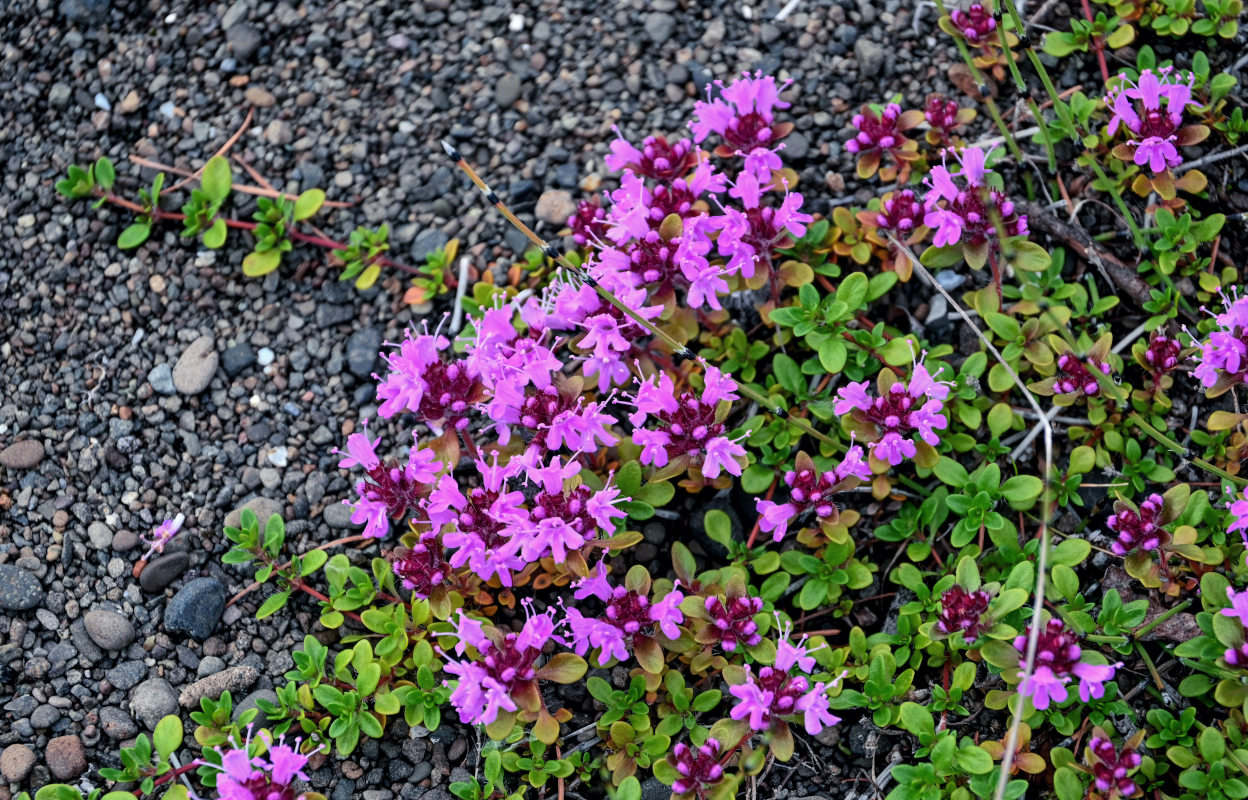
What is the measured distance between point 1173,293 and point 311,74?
3.96 m

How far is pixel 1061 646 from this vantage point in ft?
10.1

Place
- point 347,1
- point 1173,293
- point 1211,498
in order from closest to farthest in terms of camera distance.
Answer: point 1211,498, point 1173,293, point 347,1

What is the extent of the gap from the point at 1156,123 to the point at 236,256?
3.86 m

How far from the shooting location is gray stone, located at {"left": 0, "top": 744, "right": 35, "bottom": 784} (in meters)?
3.50

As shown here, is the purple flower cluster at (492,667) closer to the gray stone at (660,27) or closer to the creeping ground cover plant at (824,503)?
the creeping ground cover plant at (824,503)

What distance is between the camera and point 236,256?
4609 mm

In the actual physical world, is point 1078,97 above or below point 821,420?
above

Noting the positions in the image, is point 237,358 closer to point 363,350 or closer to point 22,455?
point 363,350

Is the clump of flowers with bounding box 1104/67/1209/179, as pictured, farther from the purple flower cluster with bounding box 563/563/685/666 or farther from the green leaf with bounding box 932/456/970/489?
the purple flower cluster with bounding box 563/563/685/666

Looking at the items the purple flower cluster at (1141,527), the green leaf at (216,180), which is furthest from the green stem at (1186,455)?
the green leaf at (216,180)

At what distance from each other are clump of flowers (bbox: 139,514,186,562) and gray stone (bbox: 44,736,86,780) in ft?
2.28

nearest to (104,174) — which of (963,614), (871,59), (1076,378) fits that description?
(871,59)

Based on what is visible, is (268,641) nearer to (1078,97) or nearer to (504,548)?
(504,548)

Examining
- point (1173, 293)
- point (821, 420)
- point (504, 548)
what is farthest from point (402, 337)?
point (1173, 293)
